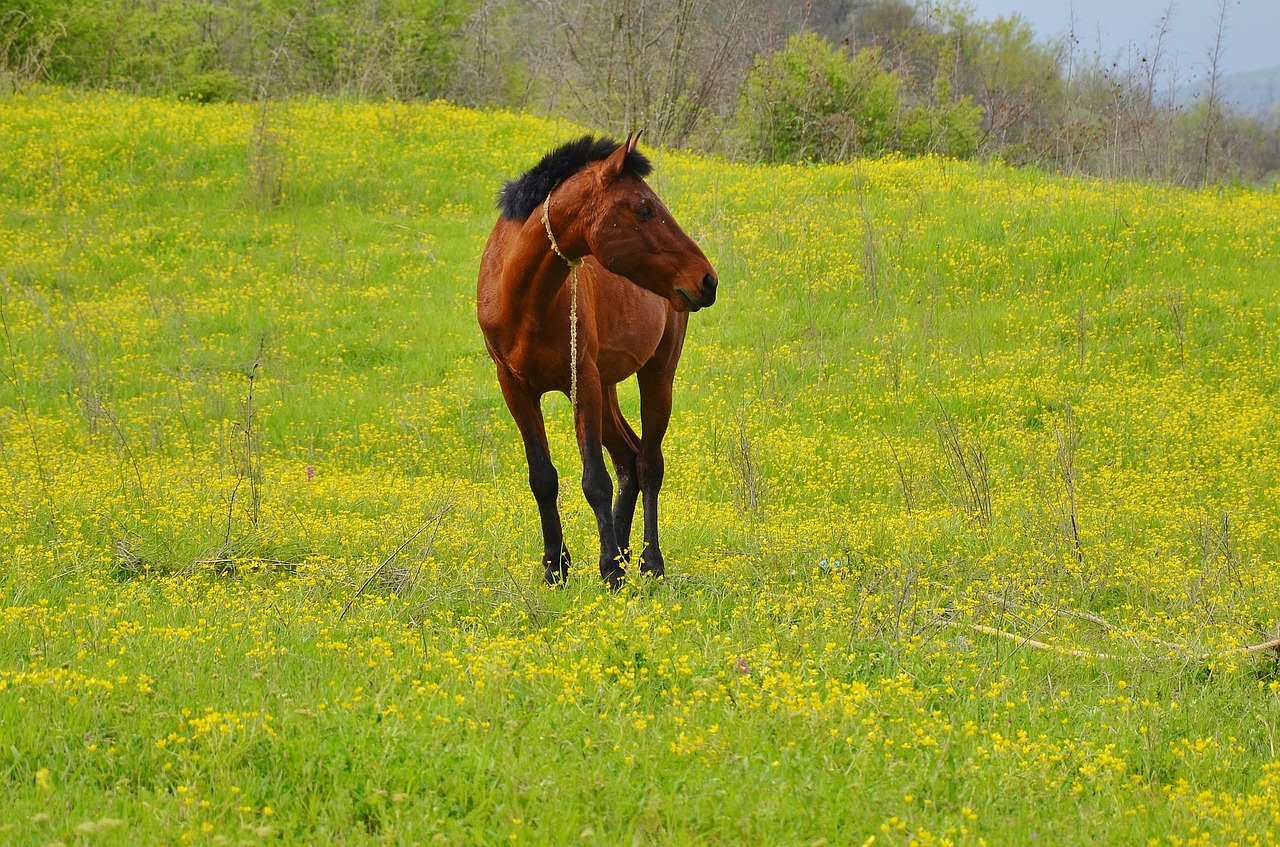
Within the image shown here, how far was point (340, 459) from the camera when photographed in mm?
10648

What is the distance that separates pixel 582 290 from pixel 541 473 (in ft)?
3.37

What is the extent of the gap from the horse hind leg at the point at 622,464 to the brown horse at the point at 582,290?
0.68 feet

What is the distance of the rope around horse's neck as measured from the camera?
6.00 m

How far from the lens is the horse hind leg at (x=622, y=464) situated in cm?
740

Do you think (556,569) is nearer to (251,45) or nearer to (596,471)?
(596,471)

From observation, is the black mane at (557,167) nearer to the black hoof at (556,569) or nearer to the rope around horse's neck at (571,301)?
the rope around horse's neck at (571,301)

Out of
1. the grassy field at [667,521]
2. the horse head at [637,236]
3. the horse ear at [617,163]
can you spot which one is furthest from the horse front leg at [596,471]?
the horse ear at [617,163]

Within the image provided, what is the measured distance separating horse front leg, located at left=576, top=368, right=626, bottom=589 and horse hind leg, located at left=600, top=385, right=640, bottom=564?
938mm

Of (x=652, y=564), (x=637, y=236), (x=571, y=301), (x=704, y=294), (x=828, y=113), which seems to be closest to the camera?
(x=704, y=294)

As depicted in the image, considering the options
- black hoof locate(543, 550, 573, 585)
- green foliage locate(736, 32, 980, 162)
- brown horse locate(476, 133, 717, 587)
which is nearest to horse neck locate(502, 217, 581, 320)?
brown horse locate(476, 133, 717, 587)

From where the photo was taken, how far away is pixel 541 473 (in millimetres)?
6500

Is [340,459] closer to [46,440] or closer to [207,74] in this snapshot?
[46,440]

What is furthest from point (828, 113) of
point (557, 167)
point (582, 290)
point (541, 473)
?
point (541, 473)

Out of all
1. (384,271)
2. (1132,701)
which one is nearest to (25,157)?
(384,271)
